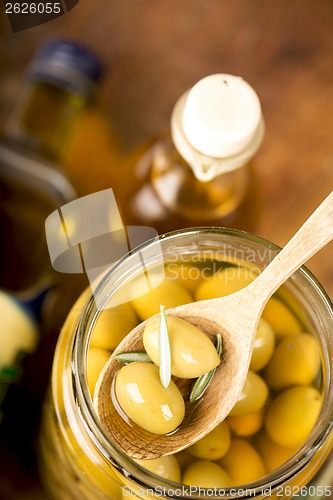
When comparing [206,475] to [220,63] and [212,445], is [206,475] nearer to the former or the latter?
[212,445]

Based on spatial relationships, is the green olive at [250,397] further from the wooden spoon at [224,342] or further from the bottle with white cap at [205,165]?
the bottle with white cap at [205,165]

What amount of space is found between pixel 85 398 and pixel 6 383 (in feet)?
0.75

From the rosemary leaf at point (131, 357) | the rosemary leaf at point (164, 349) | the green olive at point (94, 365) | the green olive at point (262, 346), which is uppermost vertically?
the rosemary leaf at point (164, 349)

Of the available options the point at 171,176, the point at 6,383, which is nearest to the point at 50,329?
the point at 6,383

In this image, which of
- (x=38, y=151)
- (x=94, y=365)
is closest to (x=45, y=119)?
(x=38, y=151)

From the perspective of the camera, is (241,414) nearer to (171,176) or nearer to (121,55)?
(171,176)

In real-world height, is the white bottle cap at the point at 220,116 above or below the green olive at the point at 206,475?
above

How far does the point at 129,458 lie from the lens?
461mm

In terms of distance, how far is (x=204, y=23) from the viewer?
0.80 m

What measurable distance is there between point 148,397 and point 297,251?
14 cm

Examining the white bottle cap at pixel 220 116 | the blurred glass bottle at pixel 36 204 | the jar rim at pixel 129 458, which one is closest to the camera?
the jar rim at pixel 129 458

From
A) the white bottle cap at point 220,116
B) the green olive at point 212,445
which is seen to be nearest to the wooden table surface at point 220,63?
the white bottle cap at point 220,116

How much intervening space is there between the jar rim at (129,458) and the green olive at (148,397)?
0.03 metres

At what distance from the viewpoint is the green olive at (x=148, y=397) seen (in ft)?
1.59
